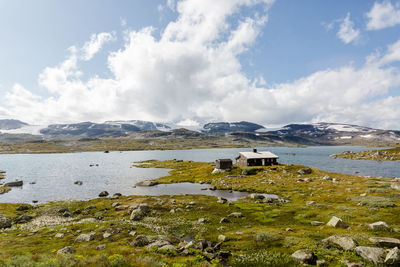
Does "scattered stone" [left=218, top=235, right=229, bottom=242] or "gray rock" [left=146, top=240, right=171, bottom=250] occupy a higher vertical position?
"gray rock" [left=146, top=240, right=171, bottom=250]

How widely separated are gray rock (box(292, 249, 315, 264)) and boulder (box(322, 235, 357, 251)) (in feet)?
10.3

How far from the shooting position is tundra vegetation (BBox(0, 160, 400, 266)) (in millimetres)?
17109

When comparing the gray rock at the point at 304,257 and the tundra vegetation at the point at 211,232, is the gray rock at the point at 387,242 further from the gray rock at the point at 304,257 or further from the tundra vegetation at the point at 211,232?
the gray rock at the point at 304,257

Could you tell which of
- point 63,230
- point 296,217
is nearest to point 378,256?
point 296,217

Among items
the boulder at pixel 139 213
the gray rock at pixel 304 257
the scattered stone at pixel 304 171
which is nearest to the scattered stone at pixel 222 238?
the gray rock at pixel 304 257

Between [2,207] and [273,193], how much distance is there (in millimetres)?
66143

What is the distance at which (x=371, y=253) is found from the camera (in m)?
16.8

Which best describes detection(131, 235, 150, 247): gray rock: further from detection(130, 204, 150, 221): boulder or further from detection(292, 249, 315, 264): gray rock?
detection(292, 249, 315, 264): gray rock

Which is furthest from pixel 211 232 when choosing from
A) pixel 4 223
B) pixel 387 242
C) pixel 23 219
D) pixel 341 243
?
pixel 23 219

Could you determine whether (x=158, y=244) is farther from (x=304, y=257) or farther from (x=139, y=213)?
(x=139, y=213)

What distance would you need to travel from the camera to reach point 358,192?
159ft

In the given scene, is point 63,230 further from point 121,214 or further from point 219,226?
point 219,226

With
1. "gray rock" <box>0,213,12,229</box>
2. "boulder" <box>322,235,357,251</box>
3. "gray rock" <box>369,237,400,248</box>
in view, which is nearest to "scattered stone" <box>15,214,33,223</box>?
"gray rock" <box>0,213,12,229</box>

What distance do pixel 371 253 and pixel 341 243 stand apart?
252cm
